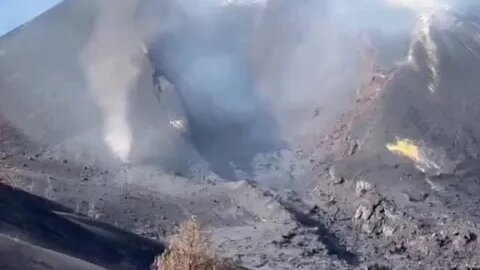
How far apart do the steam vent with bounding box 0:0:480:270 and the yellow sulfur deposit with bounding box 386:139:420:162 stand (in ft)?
0.28

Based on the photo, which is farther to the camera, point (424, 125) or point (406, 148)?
point (424, 125)

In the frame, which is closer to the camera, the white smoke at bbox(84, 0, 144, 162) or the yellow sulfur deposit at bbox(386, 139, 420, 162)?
the yellow sulfur deposit at bbox(386, 139, 420, 162)

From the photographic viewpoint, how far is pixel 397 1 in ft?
237

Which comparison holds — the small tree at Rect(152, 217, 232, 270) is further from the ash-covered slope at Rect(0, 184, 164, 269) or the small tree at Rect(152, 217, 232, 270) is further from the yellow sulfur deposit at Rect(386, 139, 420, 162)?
the yellow sulfur deposit at Rect(386, 139, 420, 162)

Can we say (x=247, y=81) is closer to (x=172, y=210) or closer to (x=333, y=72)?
(x=333, y=72)

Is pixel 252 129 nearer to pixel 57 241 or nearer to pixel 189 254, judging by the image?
pixel 57 241

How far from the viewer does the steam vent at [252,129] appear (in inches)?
1918

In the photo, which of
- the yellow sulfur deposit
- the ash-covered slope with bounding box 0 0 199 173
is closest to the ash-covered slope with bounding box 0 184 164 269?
the ash-covered slope with bounding box 0 0 199 173

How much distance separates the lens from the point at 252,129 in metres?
67.2

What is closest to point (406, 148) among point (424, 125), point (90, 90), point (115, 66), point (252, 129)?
point (424, 125)

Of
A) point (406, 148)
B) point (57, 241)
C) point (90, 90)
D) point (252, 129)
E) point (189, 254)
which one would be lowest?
point (189, 254)

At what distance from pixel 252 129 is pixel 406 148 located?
12.8 metres

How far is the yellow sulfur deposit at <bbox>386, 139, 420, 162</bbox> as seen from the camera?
5762 cm

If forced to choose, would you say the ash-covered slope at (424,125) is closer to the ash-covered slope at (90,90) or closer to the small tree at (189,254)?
the ash-covered slope at (90,90)
